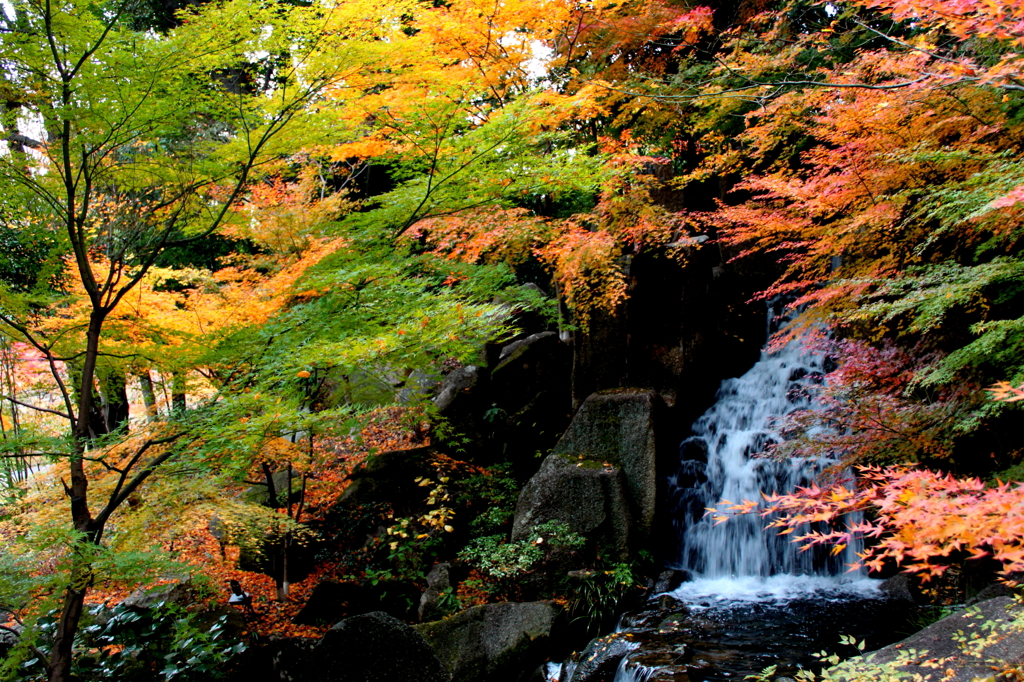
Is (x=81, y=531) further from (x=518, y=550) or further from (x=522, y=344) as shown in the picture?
(x=522, y=344)

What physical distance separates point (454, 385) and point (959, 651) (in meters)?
8.56

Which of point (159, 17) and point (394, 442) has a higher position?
point (159, 17)

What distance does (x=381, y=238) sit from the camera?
20.4ft

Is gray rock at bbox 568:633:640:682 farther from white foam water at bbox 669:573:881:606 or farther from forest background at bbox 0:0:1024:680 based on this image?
forest background at bbox 0:0:1024:680

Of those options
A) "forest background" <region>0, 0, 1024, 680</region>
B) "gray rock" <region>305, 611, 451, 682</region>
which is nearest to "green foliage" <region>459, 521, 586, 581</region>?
"forest background" <region>0, 0, 1024, 680</region>

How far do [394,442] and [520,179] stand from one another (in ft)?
21.0

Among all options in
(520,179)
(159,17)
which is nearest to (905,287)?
(520,179)

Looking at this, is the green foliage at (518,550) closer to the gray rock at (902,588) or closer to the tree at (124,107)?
the gray rock at (902,588)

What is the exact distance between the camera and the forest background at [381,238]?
4.02m

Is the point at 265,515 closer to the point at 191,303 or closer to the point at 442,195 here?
the point at 442,195

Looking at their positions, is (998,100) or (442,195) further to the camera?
(442,195)

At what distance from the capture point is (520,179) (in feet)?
19.1

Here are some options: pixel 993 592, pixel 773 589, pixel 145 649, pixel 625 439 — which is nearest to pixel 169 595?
pixel 145 649

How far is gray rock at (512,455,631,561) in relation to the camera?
7816 mm
